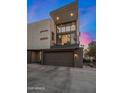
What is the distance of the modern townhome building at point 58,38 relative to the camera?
4551 millimetres

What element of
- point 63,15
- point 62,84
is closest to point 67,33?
point 63,15

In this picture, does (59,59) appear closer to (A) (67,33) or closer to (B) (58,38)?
(B) (58,38)

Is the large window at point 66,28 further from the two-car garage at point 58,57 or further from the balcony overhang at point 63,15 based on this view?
the two-car garage at point 58,57

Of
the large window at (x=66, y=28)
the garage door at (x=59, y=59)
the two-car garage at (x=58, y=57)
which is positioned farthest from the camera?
the garage door at (x=59, y=59)

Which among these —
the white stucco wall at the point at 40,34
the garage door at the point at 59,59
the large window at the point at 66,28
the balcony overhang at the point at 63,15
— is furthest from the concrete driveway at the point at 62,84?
the garage door at the point at 59,59

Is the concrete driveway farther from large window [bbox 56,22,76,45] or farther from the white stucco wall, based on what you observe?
the white stucco wall

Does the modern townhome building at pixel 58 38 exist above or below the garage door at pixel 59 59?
above

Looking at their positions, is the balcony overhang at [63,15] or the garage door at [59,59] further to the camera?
the garage door at [59,59]

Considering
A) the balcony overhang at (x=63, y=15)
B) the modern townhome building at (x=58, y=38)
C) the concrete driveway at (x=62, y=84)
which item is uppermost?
the balcony overhang at (x=63, y=15)
